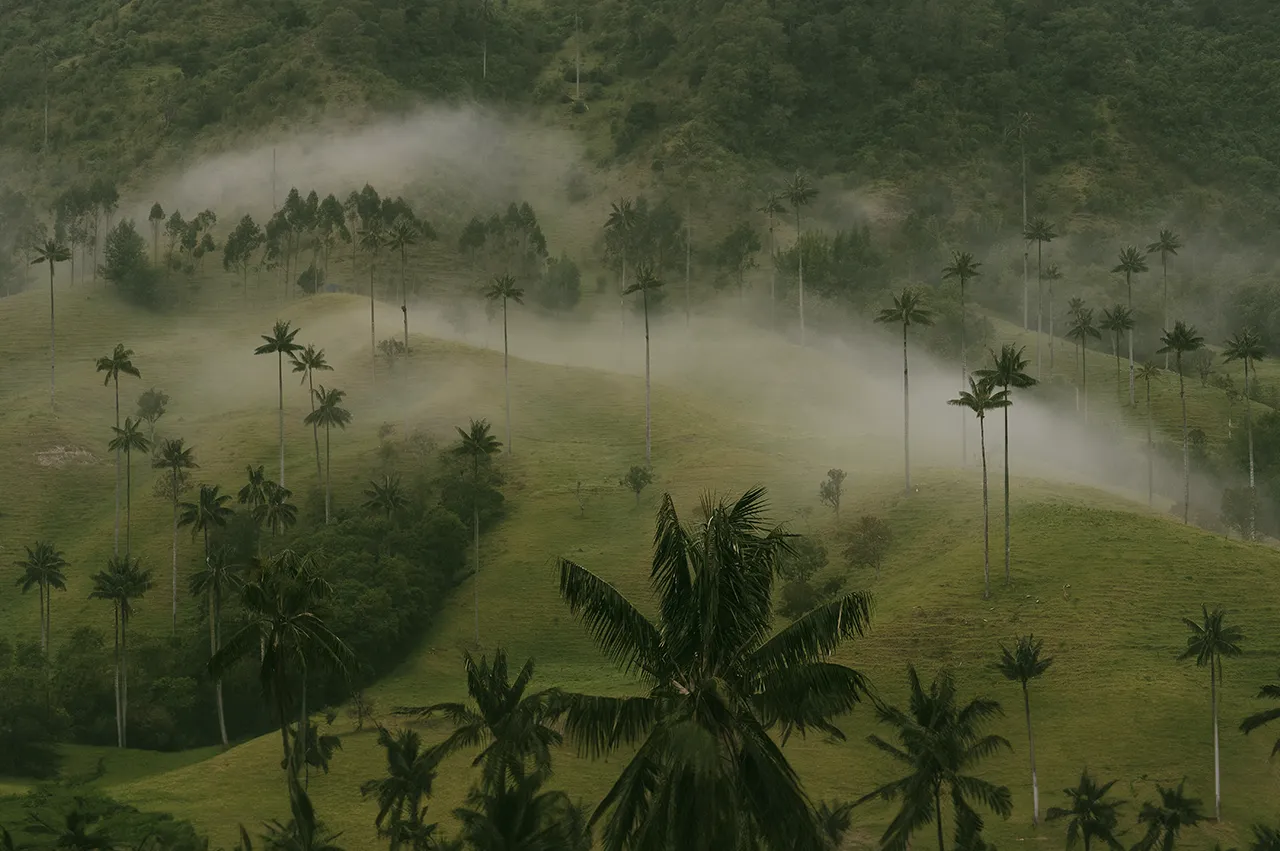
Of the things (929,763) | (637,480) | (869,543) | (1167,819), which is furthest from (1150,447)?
(929,763)

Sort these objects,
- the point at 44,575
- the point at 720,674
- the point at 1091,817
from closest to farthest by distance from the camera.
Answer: the point at 720,674 → the point at 1091,817 → the point at 44,575

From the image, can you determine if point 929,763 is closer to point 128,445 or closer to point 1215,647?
point 1215,647

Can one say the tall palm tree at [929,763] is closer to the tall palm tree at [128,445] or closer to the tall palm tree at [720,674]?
the tall palm tree at [720,674]

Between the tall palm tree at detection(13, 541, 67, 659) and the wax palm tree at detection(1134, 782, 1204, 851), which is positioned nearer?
the wax palm tree at detection(1134, 782, 1204, 851)

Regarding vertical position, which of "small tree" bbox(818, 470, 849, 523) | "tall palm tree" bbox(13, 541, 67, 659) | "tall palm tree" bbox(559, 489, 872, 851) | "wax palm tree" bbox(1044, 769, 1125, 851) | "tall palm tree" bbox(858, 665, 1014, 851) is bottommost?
"wax palm tree" bbox(1044, 769, 1125, 851)

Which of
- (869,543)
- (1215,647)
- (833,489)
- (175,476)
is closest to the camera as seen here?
(1215,647)

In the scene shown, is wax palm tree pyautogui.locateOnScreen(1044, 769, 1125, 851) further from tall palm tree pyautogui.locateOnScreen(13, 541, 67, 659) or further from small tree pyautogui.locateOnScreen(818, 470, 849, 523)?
Answer: tall palm tree pyautogui.locateOnScreen(13, 541, 67, 659)

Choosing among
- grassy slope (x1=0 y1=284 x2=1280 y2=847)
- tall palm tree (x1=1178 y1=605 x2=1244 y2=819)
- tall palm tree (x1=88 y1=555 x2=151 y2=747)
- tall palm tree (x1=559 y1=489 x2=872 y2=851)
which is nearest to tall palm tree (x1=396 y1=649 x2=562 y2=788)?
grassy slope (x1=0 y1=284 x2=1280 y2=847)
